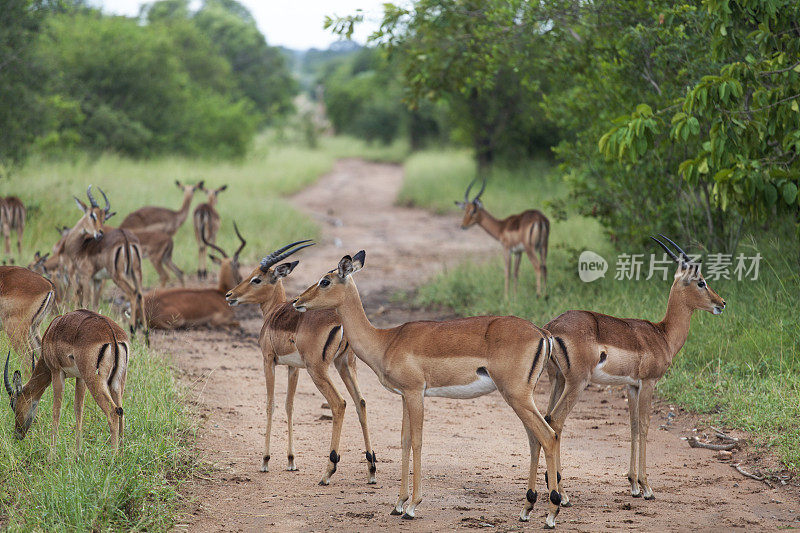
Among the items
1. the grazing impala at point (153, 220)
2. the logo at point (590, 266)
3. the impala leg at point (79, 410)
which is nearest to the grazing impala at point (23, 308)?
the impala leg at point (79, 410)

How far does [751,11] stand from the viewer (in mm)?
6203

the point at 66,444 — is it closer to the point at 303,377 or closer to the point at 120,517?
the point at 120,517

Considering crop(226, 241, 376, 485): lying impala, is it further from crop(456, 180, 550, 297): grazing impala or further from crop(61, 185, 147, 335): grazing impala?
crop(456, 180, 550, 297): grazing impala

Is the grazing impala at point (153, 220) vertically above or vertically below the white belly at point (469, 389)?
above

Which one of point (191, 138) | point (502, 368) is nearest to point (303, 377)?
point (502, 368)

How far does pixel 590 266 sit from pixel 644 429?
5471 mm

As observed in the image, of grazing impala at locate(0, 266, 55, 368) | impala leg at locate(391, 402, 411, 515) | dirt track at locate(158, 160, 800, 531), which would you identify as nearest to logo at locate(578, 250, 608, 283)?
dirt track at locate(158, 160, 800, 531)

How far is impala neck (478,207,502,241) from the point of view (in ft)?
38.3

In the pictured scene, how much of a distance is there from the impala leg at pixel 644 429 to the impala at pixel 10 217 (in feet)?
30.3

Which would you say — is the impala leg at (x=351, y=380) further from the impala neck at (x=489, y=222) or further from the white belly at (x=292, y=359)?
the impala neck at (x=489, y=222)

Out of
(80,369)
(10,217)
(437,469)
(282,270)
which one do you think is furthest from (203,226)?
(437,469)

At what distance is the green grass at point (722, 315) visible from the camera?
604 cm

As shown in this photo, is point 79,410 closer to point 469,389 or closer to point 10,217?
point 469,389

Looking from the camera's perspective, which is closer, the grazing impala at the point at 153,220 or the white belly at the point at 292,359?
the white belly at the point at 292,359
